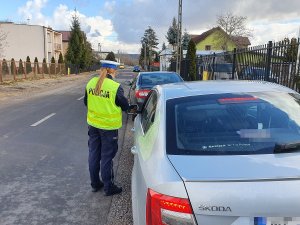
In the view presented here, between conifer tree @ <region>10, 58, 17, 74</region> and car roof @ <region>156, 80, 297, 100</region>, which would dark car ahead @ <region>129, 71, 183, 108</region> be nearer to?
car roof @ <region>156, 80, 297, 100</region>

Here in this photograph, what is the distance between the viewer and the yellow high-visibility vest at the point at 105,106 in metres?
4.59

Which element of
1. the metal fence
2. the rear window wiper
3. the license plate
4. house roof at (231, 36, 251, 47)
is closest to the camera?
the license plate

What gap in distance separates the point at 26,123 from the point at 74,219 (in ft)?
22.7

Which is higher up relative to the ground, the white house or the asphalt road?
the white house

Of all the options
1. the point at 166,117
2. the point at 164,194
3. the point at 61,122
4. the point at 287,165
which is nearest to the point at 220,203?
the point at 164,194

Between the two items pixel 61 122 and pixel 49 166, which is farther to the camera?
pixel 61 122

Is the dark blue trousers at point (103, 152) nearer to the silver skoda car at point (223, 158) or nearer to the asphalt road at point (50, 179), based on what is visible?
the asphalt road at point (50, 179)

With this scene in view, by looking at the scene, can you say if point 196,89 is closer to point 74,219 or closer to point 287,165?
point 287,165

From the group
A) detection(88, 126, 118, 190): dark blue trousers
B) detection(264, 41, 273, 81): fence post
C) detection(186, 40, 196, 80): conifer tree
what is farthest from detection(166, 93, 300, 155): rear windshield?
detection(186, 40, 196, 80): conifer tree

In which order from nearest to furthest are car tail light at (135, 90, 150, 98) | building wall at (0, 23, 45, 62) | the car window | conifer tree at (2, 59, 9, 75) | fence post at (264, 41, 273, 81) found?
the car window, fence post at (264, 41, 273, 81), car tail light at (135, 90, 150, 98), conifer tree at (2, 59, 9, 75), building wall at (0, 23, 45, 62)

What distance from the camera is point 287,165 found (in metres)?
2.21

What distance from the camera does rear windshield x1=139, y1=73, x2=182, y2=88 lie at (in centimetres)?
A: 1061

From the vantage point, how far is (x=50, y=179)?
562 centimetres

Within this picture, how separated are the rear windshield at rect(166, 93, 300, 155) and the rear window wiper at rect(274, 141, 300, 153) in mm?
37
